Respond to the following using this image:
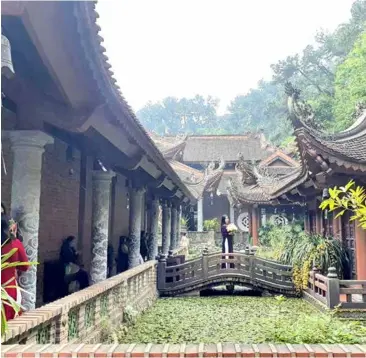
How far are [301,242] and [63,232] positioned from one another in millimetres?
6974

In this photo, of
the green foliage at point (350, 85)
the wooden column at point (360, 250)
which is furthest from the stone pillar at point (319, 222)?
the green foliage at point (350, 85)

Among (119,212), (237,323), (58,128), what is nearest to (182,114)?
(119,212)

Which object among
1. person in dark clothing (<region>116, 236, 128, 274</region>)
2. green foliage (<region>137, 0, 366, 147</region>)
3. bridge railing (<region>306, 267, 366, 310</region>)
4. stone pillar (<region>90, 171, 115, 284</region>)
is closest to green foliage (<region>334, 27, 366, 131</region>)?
green foliage (<region>137, 0, 366, 147</region>)

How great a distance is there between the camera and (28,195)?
484cm

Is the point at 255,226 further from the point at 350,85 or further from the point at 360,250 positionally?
the point at 360,250

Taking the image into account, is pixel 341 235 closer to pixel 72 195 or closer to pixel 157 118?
pixel 72 195

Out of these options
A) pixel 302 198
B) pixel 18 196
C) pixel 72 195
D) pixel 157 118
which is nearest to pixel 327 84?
pixel 302 198

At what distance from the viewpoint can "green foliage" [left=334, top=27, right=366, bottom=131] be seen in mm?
24031

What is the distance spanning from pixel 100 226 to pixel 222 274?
6.05 m

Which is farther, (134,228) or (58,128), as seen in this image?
(134,228)

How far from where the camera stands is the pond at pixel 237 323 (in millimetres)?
5285

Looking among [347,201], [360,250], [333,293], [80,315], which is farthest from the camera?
[360,250]

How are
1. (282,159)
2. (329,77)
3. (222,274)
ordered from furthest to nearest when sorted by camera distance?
(329,77) → (282,159) → (222,274)

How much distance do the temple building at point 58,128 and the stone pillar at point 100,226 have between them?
0.02 meters
